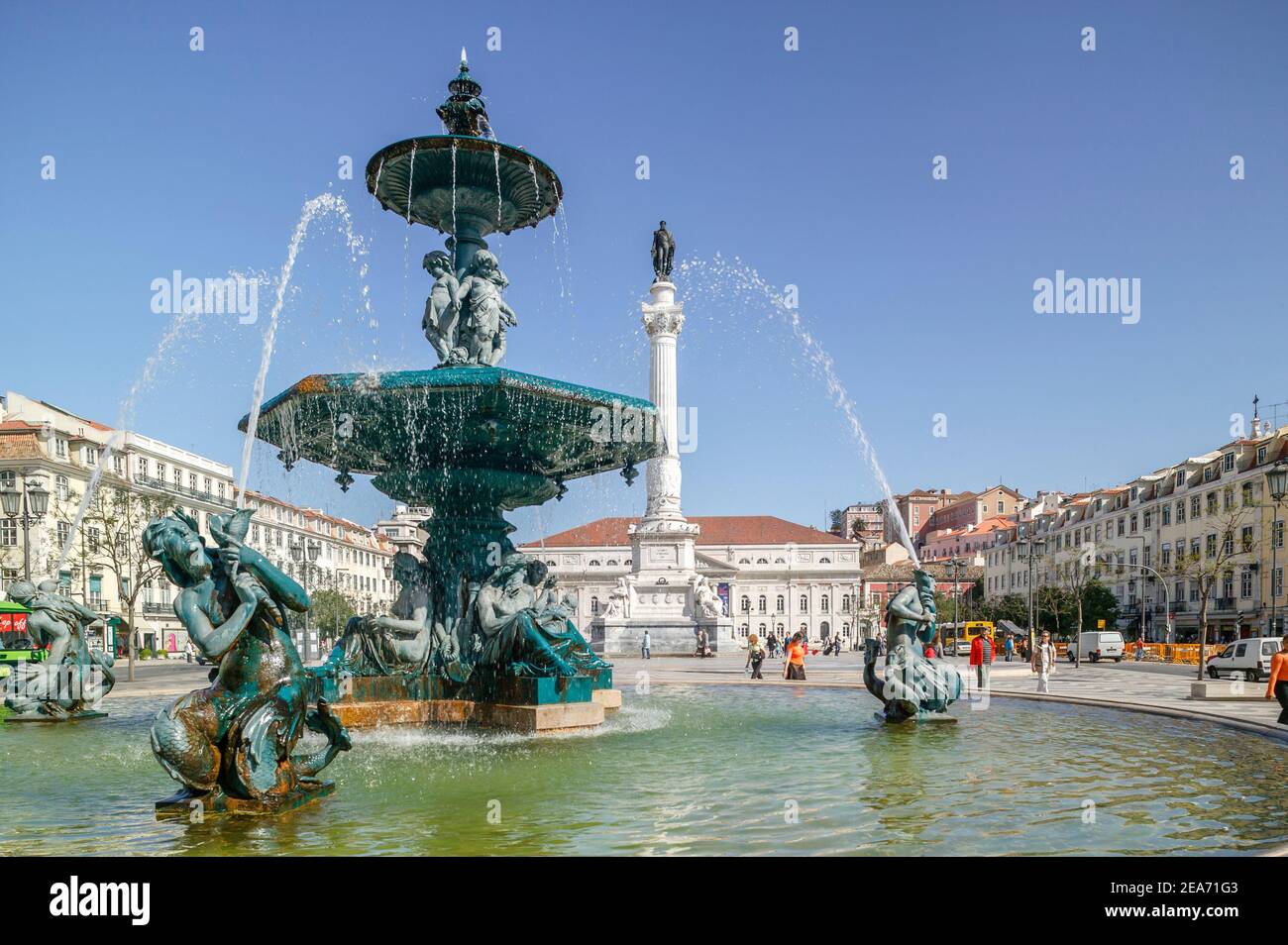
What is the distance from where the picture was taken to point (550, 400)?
11.2m

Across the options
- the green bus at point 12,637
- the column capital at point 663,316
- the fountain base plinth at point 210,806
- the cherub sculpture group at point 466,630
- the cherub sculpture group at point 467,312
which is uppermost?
the column capital at point 663,316

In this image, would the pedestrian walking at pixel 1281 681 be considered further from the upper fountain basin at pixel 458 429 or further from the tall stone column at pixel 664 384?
the tall stone column at pixel 664 384

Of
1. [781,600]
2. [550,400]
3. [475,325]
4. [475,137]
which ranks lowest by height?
[781,600]

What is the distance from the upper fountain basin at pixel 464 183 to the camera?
12352 mm

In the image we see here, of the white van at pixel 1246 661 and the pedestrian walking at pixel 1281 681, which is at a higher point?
the pedestrian walking at pixel 1281 681

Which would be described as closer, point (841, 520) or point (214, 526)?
point (214, 526)

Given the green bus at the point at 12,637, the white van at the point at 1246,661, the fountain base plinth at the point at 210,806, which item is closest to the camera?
the fountain base plinth at the point at 210,806

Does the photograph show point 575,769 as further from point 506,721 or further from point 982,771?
point 982,771

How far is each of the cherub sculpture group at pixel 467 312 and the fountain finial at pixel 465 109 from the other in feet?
6.02

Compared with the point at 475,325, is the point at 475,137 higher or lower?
higher

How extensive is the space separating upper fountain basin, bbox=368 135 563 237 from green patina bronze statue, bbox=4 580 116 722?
278 inches

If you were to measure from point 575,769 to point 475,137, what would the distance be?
25.8 ft

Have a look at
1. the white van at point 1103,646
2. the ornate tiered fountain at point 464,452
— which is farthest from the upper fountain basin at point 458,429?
the white van at point 1103,646
